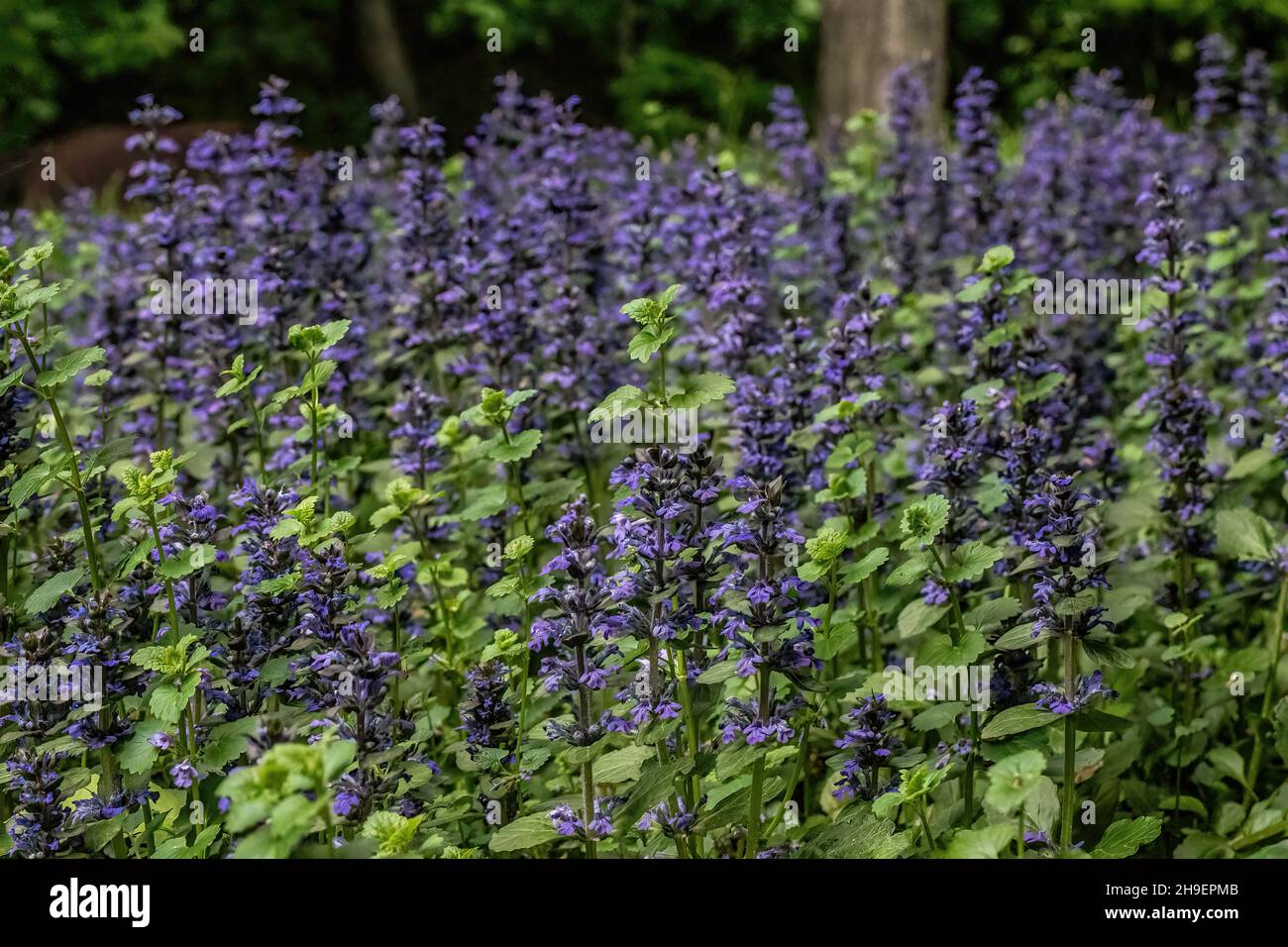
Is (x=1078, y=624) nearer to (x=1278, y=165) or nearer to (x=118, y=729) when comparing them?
(x=118, y=729)

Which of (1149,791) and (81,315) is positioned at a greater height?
(81,315)

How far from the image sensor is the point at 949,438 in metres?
3.96

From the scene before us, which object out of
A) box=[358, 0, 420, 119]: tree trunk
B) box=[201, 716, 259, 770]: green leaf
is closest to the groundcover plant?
box=[201, 716, 259, 770]: green leaf

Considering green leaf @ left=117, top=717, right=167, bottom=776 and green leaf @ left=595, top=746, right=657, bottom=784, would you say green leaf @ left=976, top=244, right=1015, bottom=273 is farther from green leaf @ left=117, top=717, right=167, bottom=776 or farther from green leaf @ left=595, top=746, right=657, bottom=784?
green leaf @ left=117, top=717, right=167, bottom=776

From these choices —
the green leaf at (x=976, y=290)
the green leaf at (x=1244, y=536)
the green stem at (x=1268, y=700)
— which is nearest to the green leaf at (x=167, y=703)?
the green leaf at (x=976, y=290)

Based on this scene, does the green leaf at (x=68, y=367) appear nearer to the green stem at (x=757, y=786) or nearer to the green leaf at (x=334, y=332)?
the green leaf at (x=334, y=332)

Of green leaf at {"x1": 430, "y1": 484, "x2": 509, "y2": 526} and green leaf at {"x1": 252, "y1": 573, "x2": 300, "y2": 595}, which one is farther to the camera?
green leaf at {"x1": 430, "y1": 484, "x2": 509, "y2": 526}

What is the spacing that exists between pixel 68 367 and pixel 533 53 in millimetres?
19992

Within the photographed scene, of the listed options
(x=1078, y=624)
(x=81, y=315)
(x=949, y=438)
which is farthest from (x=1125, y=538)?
(x=81, y=315)

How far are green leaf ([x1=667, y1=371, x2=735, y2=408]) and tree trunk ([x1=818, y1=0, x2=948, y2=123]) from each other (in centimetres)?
1004

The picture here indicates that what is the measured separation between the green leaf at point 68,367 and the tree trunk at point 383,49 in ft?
60.5

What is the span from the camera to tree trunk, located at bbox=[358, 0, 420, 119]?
21391 millimetres

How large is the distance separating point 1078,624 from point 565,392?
253 centimetres
